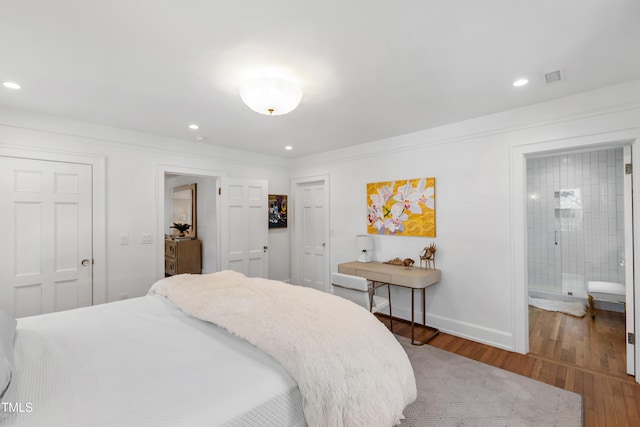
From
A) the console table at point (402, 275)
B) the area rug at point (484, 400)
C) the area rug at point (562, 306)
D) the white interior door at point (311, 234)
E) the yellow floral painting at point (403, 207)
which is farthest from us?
the white interior door at point (311, 234)

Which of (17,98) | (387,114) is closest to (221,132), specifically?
(17,98)

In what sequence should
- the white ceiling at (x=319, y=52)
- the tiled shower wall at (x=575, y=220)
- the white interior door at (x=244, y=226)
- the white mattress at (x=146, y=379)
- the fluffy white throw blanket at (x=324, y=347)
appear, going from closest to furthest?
1. the white mattress at (x=146, y=379)
2. the fluffy white throw blanket at (x=324, y=347)
3. the white ceiling at (x=319, y=52)
4. the tiled shower wall at (x=575, y=220)
5. the white interior door at (x=244, y=226)

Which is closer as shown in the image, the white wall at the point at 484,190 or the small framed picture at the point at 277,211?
the white wall at the point at 484,190

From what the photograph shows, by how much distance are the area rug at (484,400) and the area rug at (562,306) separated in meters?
2.24

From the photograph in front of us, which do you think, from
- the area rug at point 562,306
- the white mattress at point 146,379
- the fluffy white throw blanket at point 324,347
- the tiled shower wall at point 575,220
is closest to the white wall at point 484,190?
the area rug at point 562,306

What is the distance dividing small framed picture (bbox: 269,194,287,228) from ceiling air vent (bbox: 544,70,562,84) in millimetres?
3744

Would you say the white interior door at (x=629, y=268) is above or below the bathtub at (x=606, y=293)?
above

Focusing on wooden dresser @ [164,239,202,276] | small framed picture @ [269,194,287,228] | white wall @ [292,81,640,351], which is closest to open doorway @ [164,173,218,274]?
wooden dresser @ [164,239,202,276]

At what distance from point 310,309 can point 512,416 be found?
1.55 metres

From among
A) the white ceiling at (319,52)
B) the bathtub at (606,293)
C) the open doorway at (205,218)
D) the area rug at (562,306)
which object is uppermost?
the white ceiling at (319,52)

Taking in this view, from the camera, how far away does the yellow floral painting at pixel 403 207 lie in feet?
11.4

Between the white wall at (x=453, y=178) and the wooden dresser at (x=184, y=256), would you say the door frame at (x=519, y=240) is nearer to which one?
the white wall at (x=453, y=178)

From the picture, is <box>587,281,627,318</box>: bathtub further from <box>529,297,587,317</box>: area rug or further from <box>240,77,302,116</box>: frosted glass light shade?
<box>240,77,302,116</box>: frosted glass light shade

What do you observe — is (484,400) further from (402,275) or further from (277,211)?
(277,211)
